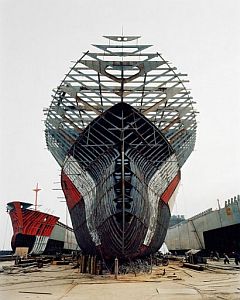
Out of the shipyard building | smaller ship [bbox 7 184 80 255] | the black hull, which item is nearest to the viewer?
the black hull

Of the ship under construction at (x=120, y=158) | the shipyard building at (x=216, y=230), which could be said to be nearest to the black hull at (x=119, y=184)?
the ship under construction at (x=120, y=158)

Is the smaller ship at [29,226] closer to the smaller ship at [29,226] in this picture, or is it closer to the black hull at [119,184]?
the smaller ship at [29,226]

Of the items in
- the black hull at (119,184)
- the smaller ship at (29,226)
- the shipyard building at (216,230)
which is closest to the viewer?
the black hull at (119,184)

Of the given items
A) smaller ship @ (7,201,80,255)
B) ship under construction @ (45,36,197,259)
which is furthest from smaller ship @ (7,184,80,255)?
ship under construction @ (45,36,197,259)

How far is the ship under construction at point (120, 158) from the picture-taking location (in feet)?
48.2

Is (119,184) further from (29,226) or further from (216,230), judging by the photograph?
(29,226)

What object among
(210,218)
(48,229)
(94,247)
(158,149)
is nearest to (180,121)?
(158,149)

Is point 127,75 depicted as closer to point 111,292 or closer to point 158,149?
point 158,149

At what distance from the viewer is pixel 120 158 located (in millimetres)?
15805

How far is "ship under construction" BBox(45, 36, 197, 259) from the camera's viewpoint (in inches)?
579

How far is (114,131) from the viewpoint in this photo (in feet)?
55.2

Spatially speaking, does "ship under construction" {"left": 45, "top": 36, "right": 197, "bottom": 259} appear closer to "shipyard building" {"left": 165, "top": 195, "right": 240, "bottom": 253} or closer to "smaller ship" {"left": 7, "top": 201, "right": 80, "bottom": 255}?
"shipyard building" {"left": 165, "top": 195, "right": 240, "bottom": 253}

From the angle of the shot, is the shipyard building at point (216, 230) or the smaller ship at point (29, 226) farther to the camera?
the smaller ship at point (29, 226)

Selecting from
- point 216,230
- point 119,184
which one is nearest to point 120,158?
point 119,184
